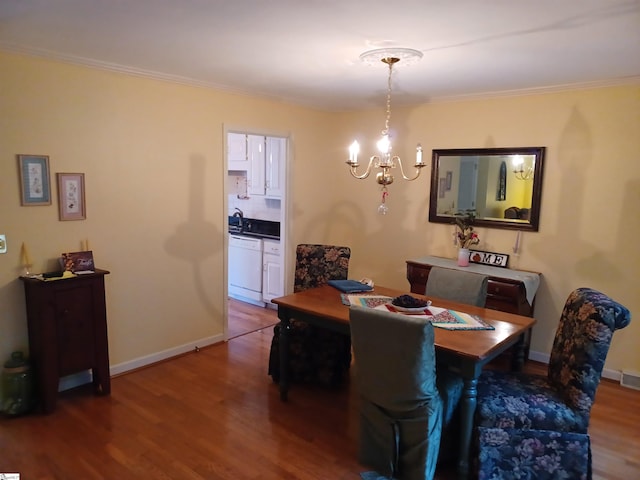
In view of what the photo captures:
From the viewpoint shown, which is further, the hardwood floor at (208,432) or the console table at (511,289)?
the console table at (511,289)

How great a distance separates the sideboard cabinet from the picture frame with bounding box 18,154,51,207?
536 mm

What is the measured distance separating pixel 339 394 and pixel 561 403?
5.09 feet

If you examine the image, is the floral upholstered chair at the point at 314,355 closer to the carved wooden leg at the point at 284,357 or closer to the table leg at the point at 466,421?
the carved wooden leg at the point at 284,357

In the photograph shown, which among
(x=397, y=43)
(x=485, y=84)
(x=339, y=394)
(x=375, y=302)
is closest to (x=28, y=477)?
(x=339, y=394)

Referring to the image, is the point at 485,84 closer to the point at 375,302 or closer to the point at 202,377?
the point at 375,302

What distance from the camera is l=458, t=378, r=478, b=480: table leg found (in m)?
2.26

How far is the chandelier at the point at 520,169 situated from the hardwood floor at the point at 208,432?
6.01 ft

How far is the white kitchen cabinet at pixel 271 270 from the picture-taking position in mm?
5168

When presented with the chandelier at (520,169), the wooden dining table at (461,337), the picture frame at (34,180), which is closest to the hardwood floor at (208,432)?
the wooden dining table at (461,337)

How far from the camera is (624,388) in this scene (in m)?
3.54

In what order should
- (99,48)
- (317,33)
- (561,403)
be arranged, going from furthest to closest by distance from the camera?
(99,48)
(317,33)
(561,403)

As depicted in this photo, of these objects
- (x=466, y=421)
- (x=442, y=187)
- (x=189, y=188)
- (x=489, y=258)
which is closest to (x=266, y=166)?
(x=189, y=188)

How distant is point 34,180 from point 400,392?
107 inches

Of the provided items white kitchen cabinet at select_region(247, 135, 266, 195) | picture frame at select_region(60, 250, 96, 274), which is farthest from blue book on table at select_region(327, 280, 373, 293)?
white kitchen cabinet at select_region(247, 135, 266, 195)
